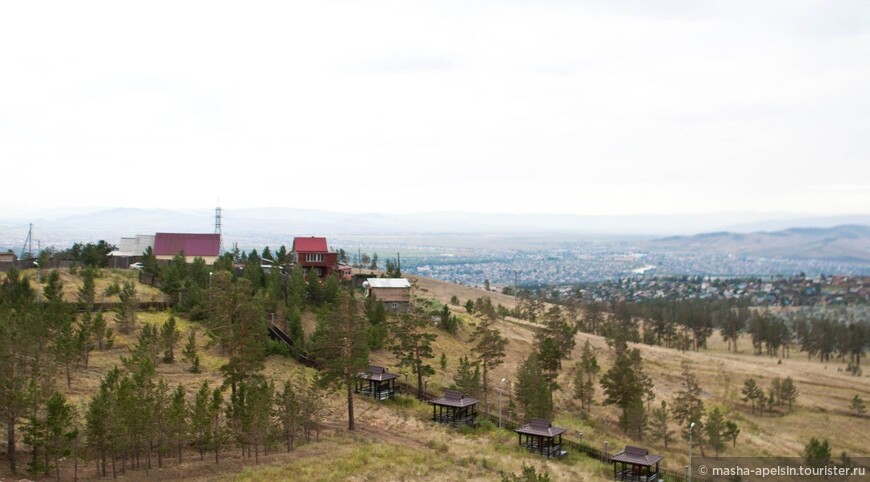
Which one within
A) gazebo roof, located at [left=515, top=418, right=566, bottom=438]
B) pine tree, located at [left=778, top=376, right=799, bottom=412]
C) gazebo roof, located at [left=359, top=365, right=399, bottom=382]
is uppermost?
gazebo roof, located at [left=359, top=365, right=399, bottom=382]

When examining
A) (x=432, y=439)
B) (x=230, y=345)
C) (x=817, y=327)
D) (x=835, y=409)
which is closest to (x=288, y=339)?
(x=230, y=345)

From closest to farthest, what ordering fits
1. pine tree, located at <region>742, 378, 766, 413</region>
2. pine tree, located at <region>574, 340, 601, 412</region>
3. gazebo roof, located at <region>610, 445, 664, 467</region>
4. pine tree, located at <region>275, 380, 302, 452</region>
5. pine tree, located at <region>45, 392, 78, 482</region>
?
pine tree, located at <region>45, 392, 78, 482</region> < pine tree, located at <region>275, 380, 302, 452</region> < gazebo roof, located at <region>610, 445, 664, 467</region> < pine tree, located at <region>574, 340, 601, 412</region> < pine tree, located at <region>742, 378, 766, 413</region>

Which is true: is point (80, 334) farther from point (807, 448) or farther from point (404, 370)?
point (807, 448)

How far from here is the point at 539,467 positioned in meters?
33.1

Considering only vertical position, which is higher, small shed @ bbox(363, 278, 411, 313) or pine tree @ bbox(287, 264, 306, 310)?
pine tree @ bbox(287, 264, 306, 310)

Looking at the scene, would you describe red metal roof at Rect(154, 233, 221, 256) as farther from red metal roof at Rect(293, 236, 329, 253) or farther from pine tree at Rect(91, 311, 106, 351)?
pine tree at Rect(91, 311, 106, 351)

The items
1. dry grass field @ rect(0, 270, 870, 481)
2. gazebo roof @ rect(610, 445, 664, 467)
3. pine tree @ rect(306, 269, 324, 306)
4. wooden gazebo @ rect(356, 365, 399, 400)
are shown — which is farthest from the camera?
pine tree @ rect(306, 269, 324, 306)

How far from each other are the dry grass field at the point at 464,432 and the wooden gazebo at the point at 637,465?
1.08 meters

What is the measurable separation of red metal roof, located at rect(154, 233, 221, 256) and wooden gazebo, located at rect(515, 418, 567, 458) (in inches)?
2149

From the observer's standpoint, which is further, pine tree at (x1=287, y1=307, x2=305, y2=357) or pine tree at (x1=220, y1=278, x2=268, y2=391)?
pine tree at (x1=287, y1=307, x2=305, y2=357)

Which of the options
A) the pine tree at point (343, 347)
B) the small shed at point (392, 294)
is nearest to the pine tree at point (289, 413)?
the pine tree at point (343, 347)

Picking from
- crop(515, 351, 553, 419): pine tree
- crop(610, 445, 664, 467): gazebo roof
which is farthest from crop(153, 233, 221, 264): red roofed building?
crop(610, 445, 664, 467): gazebo roof

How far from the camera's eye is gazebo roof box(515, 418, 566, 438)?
36281 millimetres

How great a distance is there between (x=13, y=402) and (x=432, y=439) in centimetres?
2094
